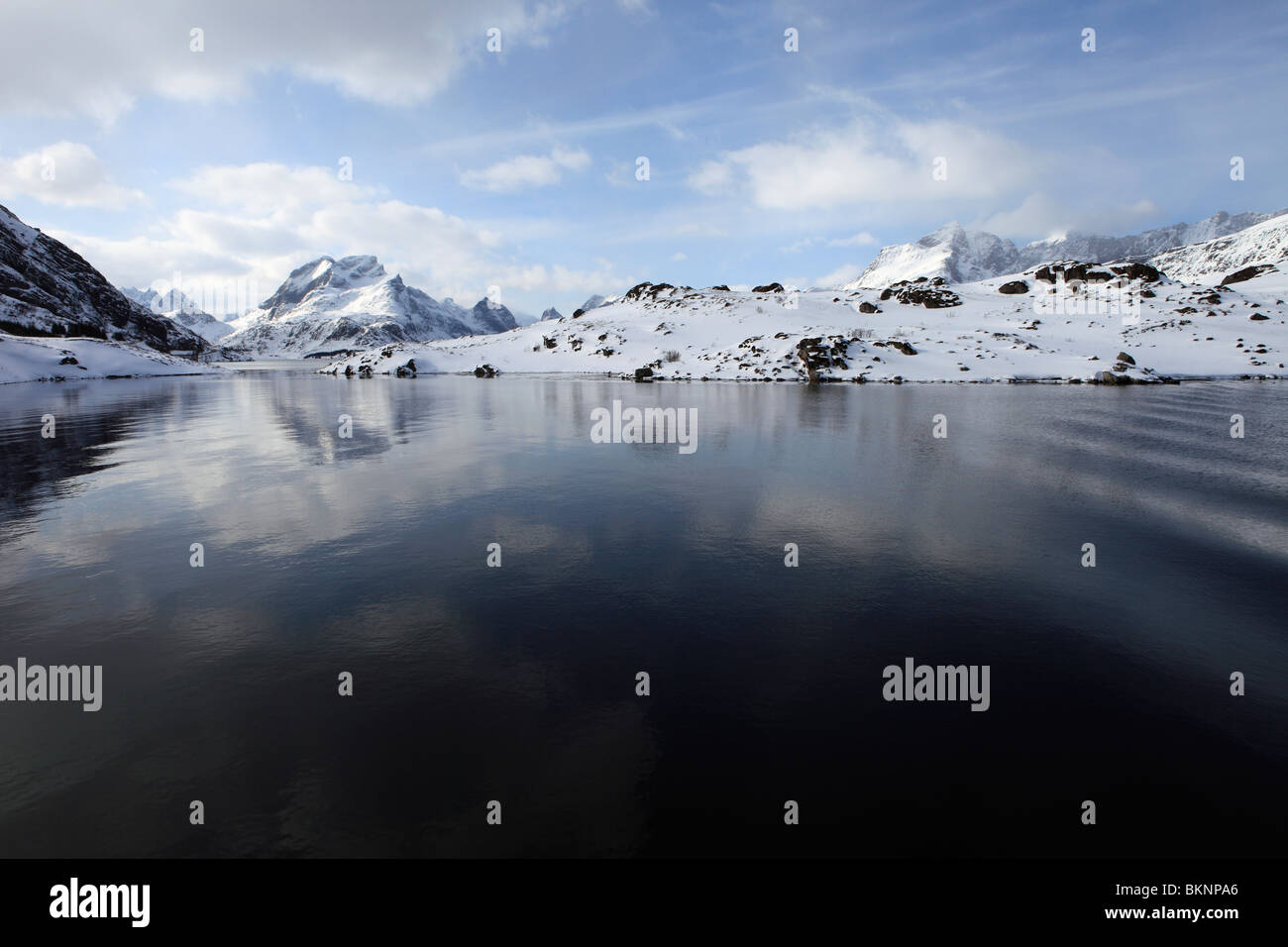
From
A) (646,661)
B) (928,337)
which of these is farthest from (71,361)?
(928,337)

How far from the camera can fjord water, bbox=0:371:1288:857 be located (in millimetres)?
7090

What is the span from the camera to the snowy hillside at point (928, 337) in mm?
94625

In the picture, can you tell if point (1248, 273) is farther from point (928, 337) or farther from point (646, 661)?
point (646, 661)

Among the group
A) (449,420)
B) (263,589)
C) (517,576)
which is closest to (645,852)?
(517,576)

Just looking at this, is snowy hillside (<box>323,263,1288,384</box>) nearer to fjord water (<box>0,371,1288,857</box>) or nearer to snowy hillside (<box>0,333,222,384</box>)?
snowy hillside (<box>0,333,222,384</box>)

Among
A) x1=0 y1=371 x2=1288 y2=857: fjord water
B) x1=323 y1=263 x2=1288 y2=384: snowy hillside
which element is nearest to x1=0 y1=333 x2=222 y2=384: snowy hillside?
x1=323 y1=263 x2=1288 y2=384: snowy hillside

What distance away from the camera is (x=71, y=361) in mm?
123000

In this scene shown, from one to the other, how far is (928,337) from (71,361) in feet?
596

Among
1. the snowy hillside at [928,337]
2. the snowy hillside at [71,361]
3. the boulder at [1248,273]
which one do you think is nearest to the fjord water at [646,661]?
the snowy hillside at [928,337]

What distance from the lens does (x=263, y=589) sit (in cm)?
1366

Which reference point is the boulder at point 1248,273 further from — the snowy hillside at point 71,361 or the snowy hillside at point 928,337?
the snowy hillside at point 71,361

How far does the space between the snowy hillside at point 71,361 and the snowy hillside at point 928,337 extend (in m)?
41.7
